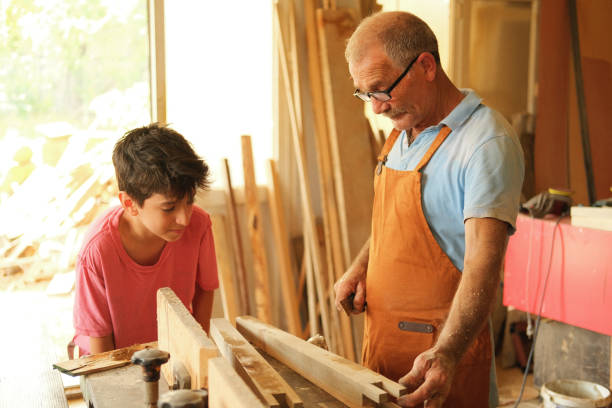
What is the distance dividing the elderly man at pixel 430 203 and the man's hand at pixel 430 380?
0.56 feet

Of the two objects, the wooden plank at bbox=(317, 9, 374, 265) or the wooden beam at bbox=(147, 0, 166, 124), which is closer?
the wooden beam at bbox=(147, 0, 166, 124)

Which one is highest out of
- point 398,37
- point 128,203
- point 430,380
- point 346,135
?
point 398,37

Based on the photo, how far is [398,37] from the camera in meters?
1.77

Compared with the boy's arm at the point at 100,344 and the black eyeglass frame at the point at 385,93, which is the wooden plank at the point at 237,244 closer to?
the boy's arm at the point at 100,344

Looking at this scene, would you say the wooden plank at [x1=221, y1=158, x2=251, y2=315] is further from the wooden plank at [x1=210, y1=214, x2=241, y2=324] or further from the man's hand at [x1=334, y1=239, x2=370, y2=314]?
the man's hand at [x1=334, y1=239, x2=370, y2=314]

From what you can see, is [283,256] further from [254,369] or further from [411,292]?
[254,369]

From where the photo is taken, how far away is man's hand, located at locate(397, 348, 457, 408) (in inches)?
53.9

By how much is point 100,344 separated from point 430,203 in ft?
3.69

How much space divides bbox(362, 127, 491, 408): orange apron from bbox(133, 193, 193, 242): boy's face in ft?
2.05

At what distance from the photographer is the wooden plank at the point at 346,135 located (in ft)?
12.5

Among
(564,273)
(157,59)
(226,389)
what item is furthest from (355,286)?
(157,59)

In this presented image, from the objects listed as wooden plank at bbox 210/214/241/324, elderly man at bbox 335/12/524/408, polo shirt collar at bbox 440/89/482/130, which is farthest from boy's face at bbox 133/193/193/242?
wooden plank at bbox 210/214/241/324

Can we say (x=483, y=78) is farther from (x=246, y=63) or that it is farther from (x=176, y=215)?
(x=176, y=215)

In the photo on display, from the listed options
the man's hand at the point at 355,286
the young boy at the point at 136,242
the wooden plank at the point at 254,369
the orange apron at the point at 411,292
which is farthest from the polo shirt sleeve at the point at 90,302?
the orange apron at the point at 411,292
